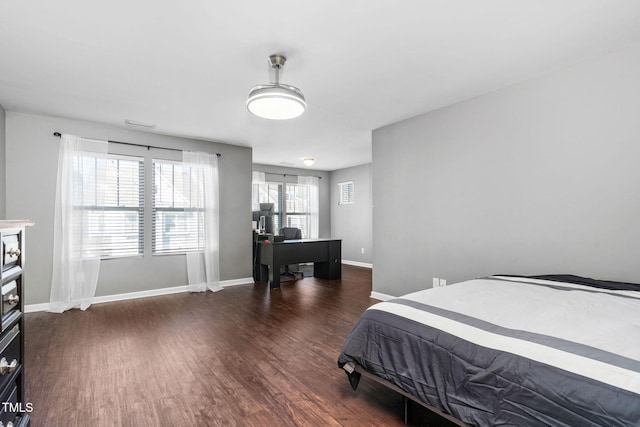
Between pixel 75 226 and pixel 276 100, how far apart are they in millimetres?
3432

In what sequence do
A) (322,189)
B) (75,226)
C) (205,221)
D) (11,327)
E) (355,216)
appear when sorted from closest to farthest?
(11,327) → (75,226) → (205,221) → (355,216) → (322,189)

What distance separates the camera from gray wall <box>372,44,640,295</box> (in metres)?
2.41

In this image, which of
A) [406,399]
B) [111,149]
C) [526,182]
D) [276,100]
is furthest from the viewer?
[111,149]

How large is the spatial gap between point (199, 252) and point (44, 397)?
122 inches

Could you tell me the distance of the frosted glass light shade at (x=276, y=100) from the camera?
2.45m

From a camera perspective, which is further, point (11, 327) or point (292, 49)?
point (292, 49)

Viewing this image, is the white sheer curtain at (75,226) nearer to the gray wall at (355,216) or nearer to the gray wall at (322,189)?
the gray wall at (322,189)

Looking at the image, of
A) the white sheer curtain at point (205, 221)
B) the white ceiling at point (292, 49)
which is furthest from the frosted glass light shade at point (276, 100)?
the white sheer curtain at point (205, 221)

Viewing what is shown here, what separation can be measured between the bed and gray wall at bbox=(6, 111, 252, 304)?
12.8 feet

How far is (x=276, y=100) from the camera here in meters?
2.53

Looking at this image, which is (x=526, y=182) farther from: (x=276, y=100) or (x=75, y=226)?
(x=75, y=226)

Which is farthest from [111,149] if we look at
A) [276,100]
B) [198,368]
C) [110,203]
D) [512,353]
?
[512,353]

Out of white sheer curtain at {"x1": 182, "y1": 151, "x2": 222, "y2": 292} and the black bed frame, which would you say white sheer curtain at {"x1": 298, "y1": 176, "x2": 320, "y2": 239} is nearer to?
white sheer curtain at {"x1": 182, "y1": 151, "x2": 222, "y2": 292}

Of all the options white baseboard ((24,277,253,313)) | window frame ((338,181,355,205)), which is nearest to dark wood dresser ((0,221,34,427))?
white baseboard ((24,277,253,313))
